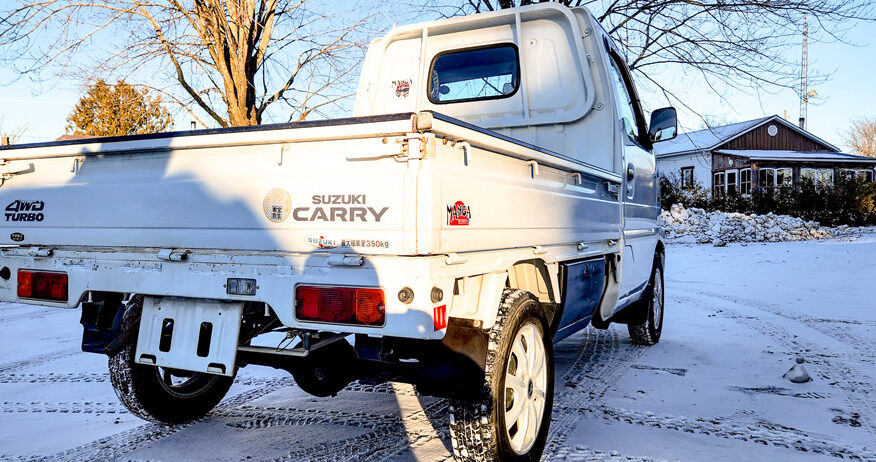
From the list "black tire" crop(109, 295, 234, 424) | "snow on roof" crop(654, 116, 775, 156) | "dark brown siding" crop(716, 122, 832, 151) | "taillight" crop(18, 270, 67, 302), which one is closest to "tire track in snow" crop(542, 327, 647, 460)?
"black tire" crop(109, 295, 234, 424)

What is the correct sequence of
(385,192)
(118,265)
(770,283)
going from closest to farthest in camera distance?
(385,192) → (118,265) → (770,283)

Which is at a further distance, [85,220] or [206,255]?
[85,220]

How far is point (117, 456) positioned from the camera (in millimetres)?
3254

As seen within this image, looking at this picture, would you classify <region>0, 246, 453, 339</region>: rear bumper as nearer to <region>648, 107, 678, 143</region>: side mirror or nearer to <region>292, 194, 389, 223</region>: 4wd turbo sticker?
<region>292, 194, 389, 223</region>: 4wd turbo sticker

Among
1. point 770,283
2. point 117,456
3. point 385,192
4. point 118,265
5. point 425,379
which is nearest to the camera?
point 385,192

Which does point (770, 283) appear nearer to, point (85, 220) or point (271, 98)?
point (271, 98)

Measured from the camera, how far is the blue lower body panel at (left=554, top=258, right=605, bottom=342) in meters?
3.71

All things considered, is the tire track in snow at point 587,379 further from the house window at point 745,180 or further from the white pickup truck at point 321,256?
the house window at point 745,180

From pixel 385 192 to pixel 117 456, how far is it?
2.05 meters

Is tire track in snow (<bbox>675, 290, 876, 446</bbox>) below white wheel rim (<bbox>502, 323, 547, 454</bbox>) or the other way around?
below

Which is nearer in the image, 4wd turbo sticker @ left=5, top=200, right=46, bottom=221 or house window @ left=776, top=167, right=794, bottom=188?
4wd turbo sticker @ left=5, top=200, right=46, bottom=221

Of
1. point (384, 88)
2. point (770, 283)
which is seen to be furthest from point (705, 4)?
point (384, 88)

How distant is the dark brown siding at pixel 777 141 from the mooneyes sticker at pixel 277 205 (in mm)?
33597

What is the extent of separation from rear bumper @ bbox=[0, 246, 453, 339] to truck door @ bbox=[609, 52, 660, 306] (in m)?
2.79
